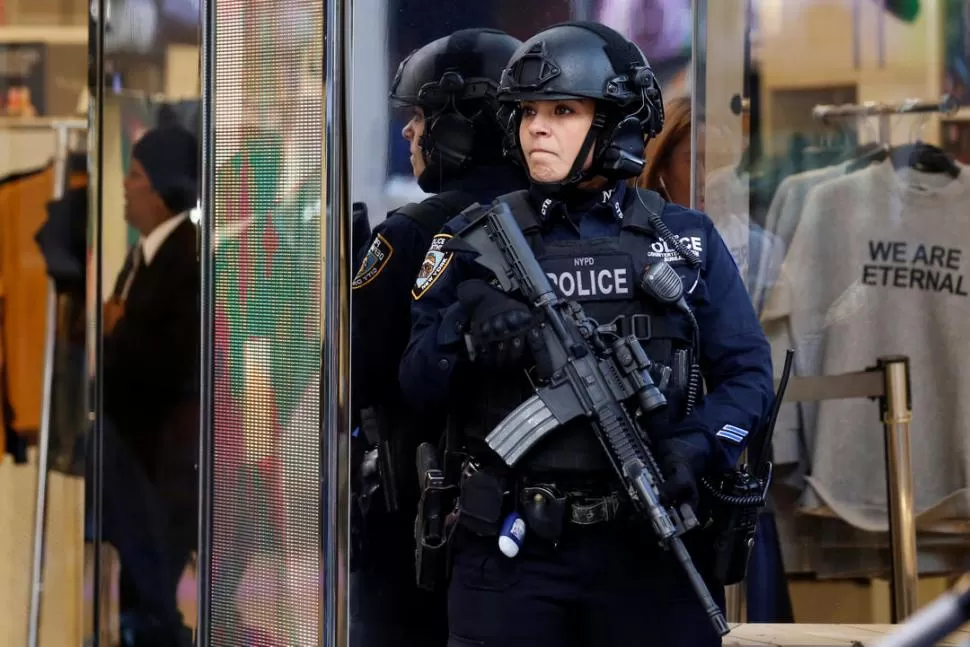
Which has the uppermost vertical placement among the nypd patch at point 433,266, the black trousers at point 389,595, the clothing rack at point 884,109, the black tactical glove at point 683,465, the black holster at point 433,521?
the clothing rack at point 884,109

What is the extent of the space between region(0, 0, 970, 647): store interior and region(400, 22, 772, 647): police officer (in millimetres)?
508

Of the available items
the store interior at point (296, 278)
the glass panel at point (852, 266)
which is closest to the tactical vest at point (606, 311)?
the store interior at point (296, 278)

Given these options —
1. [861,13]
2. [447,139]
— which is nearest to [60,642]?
[447,139]

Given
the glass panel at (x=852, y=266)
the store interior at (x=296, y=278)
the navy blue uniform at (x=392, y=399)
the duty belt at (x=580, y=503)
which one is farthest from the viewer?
the glass panel at (x=852, y=266)

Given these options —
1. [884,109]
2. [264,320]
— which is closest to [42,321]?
[264,320]

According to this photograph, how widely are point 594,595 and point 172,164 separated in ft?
5.38

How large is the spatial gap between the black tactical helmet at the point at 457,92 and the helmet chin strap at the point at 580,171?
1.34 feet

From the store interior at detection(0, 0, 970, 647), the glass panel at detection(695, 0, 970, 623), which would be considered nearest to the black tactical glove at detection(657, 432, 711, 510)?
the store interior at detection(0, 0, 970, 647)

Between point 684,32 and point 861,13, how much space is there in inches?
26.4

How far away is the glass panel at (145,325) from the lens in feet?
12.3

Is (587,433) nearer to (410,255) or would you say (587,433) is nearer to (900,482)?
(410,255)

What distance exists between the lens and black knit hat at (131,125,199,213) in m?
3.75

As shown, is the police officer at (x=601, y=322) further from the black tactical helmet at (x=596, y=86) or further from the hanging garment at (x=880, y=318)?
the hanging garment at (x=880, y=318)

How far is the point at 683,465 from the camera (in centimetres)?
281
